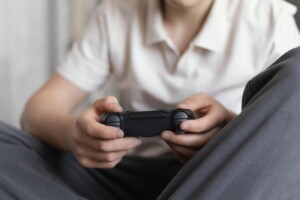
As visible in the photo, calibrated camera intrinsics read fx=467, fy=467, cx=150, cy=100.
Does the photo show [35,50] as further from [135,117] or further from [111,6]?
[135,117]

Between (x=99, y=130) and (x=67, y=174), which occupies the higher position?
(x=99, y=130)

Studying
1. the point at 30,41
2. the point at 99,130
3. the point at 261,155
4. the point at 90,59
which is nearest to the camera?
the point at 261,155

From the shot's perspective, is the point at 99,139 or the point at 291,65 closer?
the point at 291,65

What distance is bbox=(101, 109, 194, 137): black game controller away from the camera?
53 cm

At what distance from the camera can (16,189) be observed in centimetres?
52

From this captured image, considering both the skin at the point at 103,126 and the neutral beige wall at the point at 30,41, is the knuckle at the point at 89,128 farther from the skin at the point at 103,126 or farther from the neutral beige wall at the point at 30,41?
the neutral beige wall at the point at 30,41

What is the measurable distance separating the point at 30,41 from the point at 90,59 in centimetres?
59

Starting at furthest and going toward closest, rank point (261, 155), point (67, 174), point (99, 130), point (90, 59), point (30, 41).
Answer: point (30, 41) < point (90, 59) < point (67, 174) < point (99, 130) < point (261, 155)

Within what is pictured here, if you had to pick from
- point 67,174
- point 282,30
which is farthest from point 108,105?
point 282,30

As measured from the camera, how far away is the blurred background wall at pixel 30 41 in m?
1.25

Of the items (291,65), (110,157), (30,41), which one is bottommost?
(30,41)

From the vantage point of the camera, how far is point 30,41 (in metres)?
1.35

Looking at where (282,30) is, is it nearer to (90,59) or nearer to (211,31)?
(211,31)

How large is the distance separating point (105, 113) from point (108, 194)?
207 millimetres
